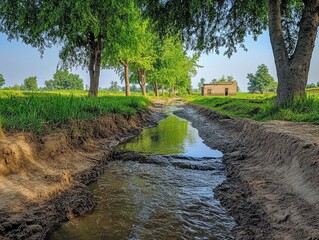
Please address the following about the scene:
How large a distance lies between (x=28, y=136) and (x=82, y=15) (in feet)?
35.0

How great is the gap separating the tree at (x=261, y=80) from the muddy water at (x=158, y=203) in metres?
108

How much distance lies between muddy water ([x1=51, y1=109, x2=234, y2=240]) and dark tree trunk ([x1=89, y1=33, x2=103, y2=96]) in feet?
42.2

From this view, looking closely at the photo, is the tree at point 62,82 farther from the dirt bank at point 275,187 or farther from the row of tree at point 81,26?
the dirt bank at point 275,187

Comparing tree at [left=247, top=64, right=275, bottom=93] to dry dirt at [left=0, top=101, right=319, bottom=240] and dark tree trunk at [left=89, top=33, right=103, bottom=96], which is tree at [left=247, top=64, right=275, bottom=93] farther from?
dry dirt at [left=0, top=101, right=319, bottom=240]

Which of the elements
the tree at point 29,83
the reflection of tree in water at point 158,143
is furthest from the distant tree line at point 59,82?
the reflection of tree in water at point 158,143

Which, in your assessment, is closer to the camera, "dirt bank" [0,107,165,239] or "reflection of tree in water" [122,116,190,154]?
"dirt bank" [0,107,165,239]

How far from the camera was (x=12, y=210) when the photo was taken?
3.55m

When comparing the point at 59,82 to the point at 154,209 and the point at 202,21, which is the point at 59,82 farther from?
the point at 154,209

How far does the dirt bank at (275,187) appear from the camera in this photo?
3393 millimetres

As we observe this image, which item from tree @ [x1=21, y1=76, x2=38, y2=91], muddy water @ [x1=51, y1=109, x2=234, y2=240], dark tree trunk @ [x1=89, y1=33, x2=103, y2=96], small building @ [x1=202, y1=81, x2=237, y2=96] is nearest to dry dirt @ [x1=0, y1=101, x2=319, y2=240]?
muddy water @ [x1=51, y1=109, x2=234, y2=240]

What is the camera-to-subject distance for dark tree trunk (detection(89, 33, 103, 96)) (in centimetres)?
1884

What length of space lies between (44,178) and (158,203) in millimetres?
2060

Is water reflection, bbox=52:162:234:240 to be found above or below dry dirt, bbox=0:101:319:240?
below

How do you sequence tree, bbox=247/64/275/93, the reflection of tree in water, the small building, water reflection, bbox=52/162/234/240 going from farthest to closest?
tree, bbox=247/64/275/93
the small building
the reflection of tree in water
water reflection, bbox=52/162/234/240
